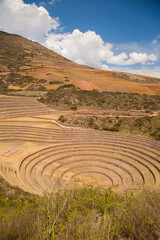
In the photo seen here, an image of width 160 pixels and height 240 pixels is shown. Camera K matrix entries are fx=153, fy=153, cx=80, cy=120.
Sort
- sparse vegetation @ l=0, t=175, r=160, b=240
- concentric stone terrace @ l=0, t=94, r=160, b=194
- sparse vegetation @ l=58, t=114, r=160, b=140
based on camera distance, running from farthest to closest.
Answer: sparse vegetation @ l=58, t=114, r=160, b=140 < concentric stone terrace @ l=0, t=94, r=160, b=194 < sparse vegetation @ l=0, t=175, r=160, b=240

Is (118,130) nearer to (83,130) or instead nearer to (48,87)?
(83,130)

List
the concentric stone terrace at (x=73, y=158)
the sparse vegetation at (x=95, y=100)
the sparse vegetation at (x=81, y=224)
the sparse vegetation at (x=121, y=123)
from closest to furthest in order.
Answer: the sparse vegetation at (x=81, y=224)
the concentric stone terrace at (x=73, y=158)
the sparse vegetation at (x=121, y=123)
the sparse vegetation at (x=95, y=100)

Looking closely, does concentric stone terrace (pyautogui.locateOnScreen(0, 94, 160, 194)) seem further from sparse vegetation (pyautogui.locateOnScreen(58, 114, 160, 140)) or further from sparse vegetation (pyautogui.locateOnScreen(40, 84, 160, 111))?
sparse vegetation (pyautogui.locateOnScreen(40, 84, 160, 111))

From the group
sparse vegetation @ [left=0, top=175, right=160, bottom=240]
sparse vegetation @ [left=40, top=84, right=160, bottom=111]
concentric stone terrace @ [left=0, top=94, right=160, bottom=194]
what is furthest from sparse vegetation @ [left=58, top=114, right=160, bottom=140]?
sparse vegetation @ [left=0, top=175, right=160, bottom=240]

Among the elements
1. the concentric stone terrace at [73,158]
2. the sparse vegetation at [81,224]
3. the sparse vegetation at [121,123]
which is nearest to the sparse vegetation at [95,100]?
the sparse vegetation at [121,123]

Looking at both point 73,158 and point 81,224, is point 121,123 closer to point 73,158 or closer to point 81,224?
point 73,158

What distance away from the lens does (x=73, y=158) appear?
14.7 m

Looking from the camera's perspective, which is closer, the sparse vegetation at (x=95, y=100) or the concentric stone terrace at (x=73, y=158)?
the concentric stone terrace at (x=73, y=158)

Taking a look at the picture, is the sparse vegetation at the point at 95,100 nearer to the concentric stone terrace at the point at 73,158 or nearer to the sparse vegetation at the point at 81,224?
the concentric stone terrace at the point at 73,158

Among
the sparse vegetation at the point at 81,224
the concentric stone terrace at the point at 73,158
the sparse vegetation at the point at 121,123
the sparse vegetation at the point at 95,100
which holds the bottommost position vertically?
the concentric stone terrace at the point at 73,158

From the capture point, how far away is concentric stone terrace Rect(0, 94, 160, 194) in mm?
11281

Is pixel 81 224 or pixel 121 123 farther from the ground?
pixel 121 123

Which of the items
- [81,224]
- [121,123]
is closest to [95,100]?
[121,123]

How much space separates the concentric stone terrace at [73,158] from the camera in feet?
37.0
